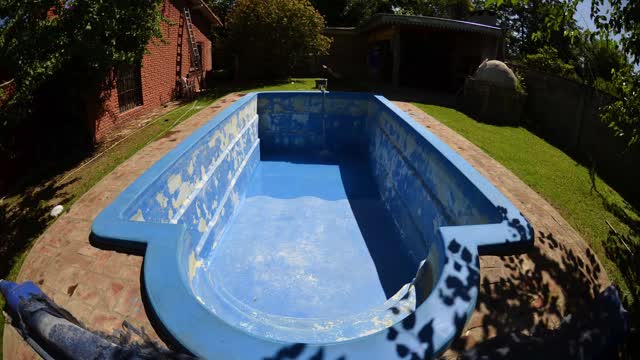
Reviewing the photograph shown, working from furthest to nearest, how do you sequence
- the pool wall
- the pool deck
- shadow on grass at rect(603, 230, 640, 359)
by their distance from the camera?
the pool deck, shadow on grass at rect(603, 230, 640, 359), the pool wall

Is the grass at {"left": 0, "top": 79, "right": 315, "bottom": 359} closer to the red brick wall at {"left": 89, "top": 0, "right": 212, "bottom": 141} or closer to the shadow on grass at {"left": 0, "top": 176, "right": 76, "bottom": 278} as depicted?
the shadow on grass at {"left": 0, "top": 176, "right": 76, "bottom": 278}

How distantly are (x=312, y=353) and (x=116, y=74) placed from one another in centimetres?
1007

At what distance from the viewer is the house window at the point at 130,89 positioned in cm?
1181

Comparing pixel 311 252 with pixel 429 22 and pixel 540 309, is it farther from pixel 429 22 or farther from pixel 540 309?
pixel 429 22

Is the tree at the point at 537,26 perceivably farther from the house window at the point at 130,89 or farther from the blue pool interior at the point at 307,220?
the house window at the point at 130,89

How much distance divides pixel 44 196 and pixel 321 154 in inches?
347

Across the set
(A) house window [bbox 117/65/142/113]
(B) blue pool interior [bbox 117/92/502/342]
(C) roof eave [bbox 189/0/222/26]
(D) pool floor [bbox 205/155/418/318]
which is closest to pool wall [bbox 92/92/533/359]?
(B) blue pool interior [bbox 117/92/502/342]

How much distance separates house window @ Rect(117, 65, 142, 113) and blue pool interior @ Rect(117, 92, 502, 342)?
3560mm

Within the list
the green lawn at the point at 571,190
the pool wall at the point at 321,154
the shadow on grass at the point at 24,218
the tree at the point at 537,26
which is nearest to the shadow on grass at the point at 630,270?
the green lawn at the point at 571,190

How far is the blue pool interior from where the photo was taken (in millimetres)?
5223

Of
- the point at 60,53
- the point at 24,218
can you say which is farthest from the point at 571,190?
the point at 60,53

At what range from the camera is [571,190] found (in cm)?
738

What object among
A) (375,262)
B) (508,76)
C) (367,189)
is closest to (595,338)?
(375,262)

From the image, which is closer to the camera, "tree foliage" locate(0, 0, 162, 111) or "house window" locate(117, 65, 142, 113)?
"tree foliage" locate(0, 0, 162, 111)
